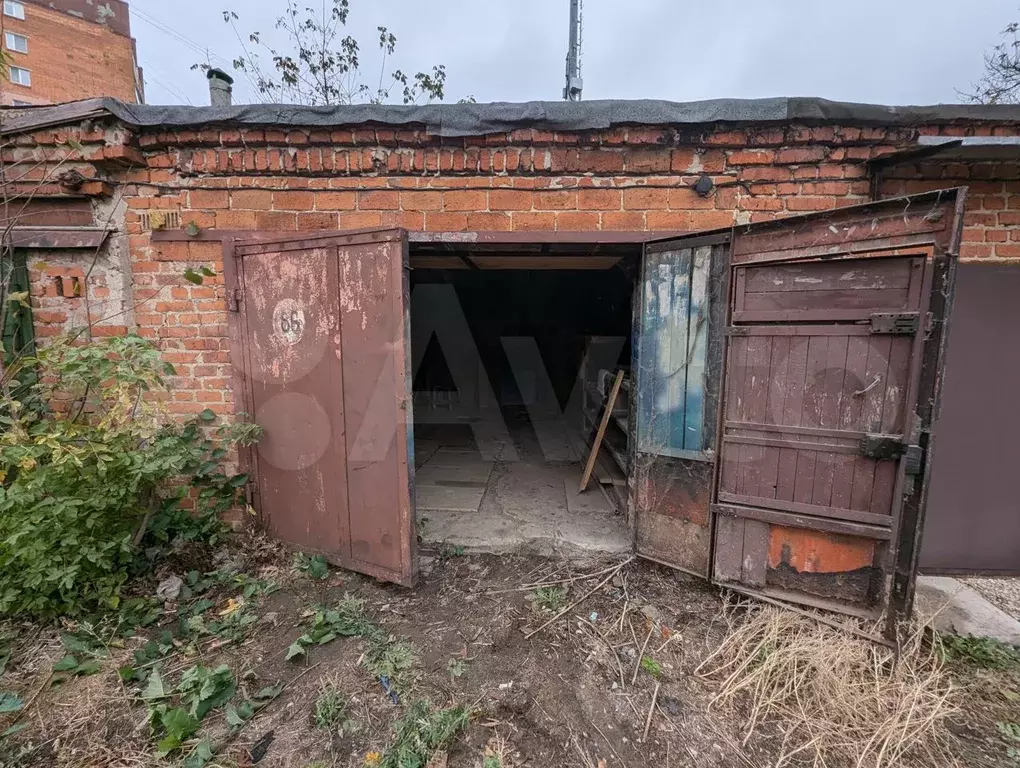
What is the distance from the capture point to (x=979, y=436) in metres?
3.11

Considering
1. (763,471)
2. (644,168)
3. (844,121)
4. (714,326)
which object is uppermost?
(844,121)

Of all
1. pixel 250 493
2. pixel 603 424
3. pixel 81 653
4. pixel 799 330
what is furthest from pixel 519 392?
pixel 81 653

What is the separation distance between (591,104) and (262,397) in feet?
10.3

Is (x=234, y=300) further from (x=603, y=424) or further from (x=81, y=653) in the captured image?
(x=603, y=424)

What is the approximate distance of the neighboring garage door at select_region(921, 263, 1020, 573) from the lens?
9.86 feet

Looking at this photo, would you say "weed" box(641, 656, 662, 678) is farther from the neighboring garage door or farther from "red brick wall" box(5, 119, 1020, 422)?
"red brick wall" box(5, 119, 1020, 422)

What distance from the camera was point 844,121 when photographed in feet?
9.36

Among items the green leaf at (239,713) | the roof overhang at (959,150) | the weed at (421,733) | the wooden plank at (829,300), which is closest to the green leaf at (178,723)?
the green leaf at (239,713)

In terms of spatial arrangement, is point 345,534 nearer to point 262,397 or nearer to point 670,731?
point 262,397

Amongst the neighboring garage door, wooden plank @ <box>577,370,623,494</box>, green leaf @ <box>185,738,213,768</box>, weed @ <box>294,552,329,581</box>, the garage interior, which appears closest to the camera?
green leaf @ <box>185,738,213,768</box>

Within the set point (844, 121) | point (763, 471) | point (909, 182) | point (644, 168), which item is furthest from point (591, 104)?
point (763, 471)

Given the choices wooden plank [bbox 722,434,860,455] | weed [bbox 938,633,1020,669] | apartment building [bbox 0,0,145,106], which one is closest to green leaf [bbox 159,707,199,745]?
wooden plank [bbox 722,434,860,455]

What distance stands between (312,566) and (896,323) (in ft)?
12.7

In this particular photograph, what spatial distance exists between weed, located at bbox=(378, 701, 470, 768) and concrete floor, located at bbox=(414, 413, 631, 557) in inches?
56.6
